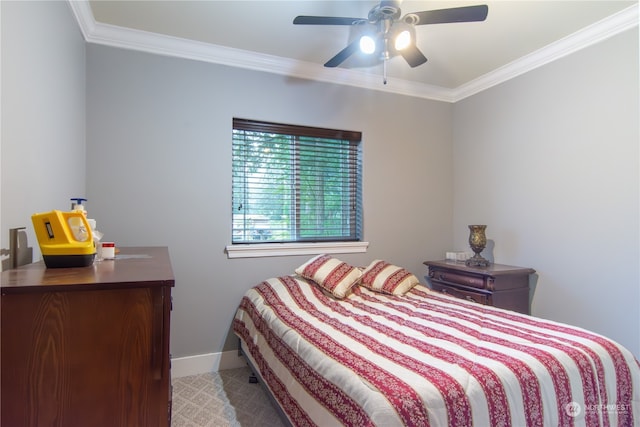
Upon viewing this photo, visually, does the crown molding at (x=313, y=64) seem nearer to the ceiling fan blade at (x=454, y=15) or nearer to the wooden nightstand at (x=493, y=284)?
the ceiling fan blade at (x=454, y=15)

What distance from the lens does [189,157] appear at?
266 centimetres

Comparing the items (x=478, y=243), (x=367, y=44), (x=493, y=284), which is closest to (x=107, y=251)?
(x=367, y=44)

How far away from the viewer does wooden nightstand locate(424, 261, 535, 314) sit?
2.68 meters

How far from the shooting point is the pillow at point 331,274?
2.54 metres

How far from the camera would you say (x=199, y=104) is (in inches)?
106

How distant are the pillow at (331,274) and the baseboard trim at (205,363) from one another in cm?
87

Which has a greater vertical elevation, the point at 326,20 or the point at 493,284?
the point at 326,20

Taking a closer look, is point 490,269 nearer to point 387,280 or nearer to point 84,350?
point 387,280

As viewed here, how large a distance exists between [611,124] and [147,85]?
3303 millimetres

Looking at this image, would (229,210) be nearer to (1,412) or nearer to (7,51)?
(7,51)

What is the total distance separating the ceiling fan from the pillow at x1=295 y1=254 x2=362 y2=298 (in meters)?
1.52

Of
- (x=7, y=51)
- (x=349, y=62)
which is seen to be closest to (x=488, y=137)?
(x=349, y=62)

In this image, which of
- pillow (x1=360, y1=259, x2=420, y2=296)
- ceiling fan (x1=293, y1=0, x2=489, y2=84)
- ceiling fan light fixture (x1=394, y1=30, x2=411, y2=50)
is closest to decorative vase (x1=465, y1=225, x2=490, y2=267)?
pillow (x1=360, y1=259, x2=420, y2=296)

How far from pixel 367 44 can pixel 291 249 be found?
1.70 metres
